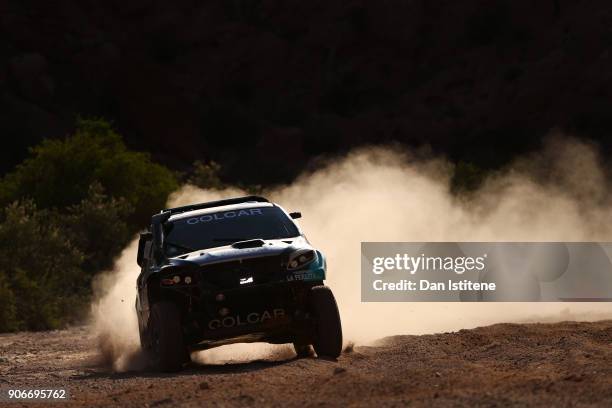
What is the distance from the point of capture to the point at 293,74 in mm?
75500

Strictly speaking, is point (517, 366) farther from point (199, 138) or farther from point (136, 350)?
point (199, 138)

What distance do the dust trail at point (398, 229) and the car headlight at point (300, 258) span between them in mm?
2284

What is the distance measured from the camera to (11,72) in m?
72.0

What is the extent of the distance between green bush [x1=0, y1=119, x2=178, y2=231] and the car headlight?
29908mm

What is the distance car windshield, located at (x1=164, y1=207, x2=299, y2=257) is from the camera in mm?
14859

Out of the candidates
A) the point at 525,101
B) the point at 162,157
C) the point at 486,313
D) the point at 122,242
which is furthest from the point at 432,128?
the point at 486,313

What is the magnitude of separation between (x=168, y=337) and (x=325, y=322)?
1507 millimetres

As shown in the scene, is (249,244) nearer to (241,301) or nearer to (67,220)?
(241,301)

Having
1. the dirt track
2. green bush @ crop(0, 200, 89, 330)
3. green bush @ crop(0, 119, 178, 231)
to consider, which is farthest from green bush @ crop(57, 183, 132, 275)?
the dirt track

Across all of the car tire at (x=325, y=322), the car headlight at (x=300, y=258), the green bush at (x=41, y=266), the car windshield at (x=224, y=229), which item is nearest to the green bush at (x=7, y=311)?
the green bush at (x=41, y=266)

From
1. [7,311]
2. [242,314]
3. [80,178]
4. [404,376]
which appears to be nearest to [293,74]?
[80,178]

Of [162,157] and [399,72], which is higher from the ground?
[399,72]

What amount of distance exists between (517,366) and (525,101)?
53.2 metres

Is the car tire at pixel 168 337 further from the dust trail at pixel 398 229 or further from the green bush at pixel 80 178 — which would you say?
the green bush at pixel 80 178
